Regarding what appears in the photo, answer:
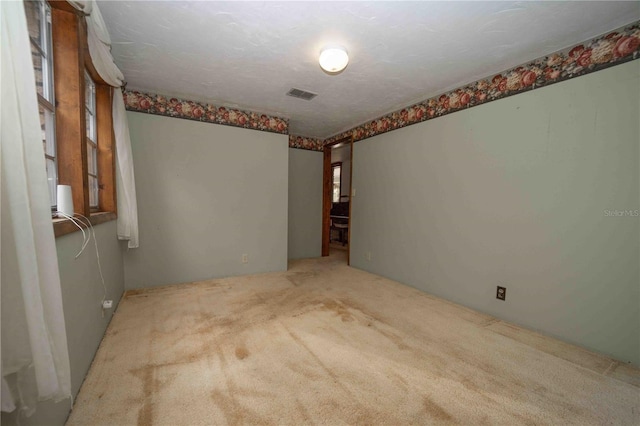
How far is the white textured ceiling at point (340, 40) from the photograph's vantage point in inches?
62.3

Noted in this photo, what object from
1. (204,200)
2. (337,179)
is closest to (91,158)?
(204,200)

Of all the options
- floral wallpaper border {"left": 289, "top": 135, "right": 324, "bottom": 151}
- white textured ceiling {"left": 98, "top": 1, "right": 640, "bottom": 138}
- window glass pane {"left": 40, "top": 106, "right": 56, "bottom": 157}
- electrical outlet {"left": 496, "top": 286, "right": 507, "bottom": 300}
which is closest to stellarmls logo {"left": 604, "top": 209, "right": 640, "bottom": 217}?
electrical outlet {"left": 496, "top": 286, "right": 507, "bottom": 300}

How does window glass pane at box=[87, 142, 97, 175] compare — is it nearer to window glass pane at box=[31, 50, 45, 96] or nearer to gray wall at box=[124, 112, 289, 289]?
gray wall at box=[124, 112, 289, 289]

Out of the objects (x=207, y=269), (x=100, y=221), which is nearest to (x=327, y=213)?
(x=207, y=269)

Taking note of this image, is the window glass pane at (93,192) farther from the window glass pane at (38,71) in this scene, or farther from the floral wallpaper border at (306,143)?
the floral wallpaper border at (306,143)

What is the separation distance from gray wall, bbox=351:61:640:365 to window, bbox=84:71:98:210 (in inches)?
125

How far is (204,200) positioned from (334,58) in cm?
226

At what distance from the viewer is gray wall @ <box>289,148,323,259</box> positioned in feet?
14.8

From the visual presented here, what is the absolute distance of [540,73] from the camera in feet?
6.66

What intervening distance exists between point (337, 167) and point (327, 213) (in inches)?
79.1

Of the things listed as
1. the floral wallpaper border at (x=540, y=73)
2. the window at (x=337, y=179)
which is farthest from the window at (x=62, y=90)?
→ the window at (x=337, y=179)

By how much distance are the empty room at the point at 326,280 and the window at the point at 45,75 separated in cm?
1

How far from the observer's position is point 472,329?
208 cm

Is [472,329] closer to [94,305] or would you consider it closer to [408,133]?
[408,133]
